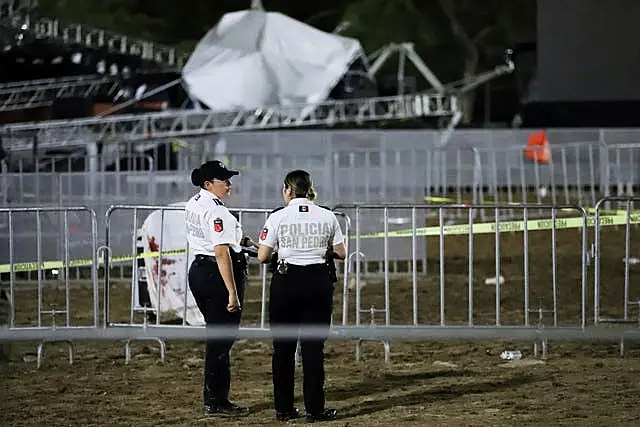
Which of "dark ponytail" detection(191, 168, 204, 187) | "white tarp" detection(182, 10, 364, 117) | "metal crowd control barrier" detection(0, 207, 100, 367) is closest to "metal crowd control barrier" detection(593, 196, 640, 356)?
"dark ponytail" detection(191, 168, 204, 187)

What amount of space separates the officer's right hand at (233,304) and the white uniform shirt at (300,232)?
0.40 meters

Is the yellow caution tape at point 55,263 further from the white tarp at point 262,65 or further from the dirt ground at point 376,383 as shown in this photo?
the white tarp at point 262,65

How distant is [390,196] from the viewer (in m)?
17.3

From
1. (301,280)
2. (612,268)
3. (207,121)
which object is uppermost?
(207,121)

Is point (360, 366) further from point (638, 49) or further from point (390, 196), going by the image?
point (638, 49)

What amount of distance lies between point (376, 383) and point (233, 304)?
1.73 m

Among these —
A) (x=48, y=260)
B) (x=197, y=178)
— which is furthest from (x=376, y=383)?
(x=48, y=260)

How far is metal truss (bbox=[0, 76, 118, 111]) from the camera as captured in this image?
2866 cm

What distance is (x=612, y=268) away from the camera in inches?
661

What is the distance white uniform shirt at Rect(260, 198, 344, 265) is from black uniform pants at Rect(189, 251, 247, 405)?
39cm

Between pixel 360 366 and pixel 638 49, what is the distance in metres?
16.3

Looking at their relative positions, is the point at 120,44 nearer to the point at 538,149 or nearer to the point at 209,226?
the point at 538,149

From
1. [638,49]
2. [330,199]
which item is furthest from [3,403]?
[638,49]

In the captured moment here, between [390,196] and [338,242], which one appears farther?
[390,196]
